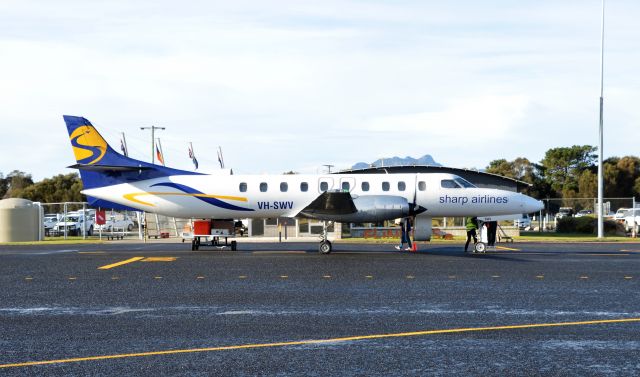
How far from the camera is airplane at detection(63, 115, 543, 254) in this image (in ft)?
107

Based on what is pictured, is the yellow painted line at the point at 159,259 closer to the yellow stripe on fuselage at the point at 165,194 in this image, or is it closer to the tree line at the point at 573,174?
the yellow stripe on fuselage at the point at 165,194

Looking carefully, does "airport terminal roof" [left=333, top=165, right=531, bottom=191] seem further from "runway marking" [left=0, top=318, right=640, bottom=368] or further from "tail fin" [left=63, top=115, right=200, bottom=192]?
"runway marking" [left=0, top=318, right=640, bottom=368]

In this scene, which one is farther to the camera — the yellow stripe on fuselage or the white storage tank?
the white storage tank

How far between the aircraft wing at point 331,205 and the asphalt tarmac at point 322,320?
5015 mm

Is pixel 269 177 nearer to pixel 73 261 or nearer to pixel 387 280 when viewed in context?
pixel 73 261

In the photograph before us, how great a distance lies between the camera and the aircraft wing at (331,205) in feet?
95.8

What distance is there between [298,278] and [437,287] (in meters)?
4.29

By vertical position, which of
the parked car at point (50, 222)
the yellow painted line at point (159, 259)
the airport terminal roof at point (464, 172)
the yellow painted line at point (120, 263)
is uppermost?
the airport terminal roof at point (464, 172)

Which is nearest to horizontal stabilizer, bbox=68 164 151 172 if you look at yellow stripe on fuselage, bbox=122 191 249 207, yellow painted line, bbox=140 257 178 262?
yellow stripe on fuselage, bbox=122 191 249 207

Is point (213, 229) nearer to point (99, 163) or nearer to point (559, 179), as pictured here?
point (99, 163)

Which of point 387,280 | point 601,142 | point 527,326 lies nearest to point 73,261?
point 387,280

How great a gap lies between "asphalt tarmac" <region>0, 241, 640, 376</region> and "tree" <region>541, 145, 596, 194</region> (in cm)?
9485

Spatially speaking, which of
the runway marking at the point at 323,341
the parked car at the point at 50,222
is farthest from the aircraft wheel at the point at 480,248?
the parked car at the point at 50,222

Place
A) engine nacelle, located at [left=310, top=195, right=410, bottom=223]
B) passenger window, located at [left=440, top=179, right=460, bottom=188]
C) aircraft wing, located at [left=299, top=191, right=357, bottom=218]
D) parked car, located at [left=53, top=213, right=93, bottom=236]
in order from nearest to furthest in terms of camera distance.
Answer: aircraft wing, located at [left=299, top=191, right=357, bottom=218]
engine nacelle, located at [left=310, top=195, right=410, bottom=223]
passenger window, located at [left=440, top=179, right=460, bottom=188]
parked car, located at [left=53, top=213, right=93, bottom=236]
